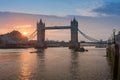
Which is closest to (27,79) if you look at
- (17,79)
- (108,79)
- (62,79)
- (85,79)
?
(17,79)

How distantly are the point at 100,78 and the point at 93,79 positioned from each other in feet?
4.17

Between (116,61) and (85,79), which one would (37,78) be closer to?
(85,79)

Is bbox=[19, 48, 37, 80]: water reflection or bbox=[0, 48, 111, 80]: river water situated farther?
bbox=[19, 48, 37, 80]: water reflection

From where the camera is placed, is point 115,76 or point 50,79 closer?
point 115,76

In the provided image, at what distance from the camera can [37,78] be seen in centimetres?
3684

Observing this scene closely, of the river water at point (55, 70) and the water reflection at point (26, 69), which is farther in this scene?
the water reflection at point (26, 69)

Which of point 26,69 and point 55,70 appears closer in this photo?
point 55,70

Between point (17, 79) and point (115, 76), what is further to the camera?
→ point (17, 79)

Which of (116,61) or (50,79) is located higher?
(116,61)

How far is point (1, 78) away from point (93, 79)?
11866 millimetres

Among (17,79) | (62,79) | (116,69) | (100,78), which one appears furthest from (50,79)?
(116,69)

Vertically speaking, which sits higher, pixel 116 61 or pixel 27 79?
pixel 116 61

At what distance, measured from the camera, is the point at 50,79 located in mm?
35938

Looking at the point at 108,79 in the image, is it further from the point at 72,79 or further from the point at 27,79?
the point at 27,79
